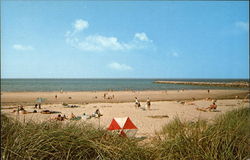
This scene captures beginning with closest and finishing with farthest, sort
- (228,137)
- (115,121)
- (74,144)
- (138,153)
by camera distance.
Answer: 1. (74,144)
2. (138,153)
3. (228,137)
4. (115,121)

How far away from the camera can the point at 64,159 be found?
114 inches

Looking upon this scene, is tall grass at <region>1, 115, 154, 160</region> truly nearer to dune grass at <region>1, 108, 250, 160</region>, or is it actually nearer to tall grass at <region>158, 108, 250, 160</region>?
dune grass at <region>1, 108, 250, 160</region>

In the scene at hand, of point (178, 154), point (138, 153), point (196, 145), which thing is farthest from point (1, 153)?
point (196, 145)

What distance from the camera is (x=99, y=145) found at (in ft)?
10.3

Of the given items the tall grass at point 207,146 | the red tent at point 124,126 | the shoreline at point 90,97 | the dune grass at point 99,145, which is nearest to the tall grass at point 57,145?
the dune grass at point 99,145

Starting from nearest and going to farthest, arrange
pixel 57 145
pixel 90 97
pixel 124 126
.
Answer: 1. pixel 57 145
2. pixel 124 126
3. pixel 90 97

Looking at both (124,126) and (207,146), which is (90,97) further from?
(207,146)

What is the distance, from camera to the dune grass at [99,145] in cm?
279

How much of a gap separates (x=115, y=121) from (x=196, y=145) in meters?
2.73

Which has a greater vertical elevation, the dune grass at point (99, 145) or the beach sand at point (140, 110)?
the dune grass at point (99, 145)

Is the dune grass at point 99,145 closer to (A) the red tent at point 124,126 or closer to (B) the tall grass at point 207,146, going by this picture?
(B) the tall grass at point 207,146

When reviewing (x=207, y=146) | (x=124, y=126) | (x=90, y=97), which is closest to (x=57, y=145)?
(x=207, y=146)

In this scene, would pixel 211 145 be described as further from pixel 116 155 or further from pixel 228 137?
pixel 116 155

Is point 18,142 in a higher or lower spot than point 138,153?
higher
